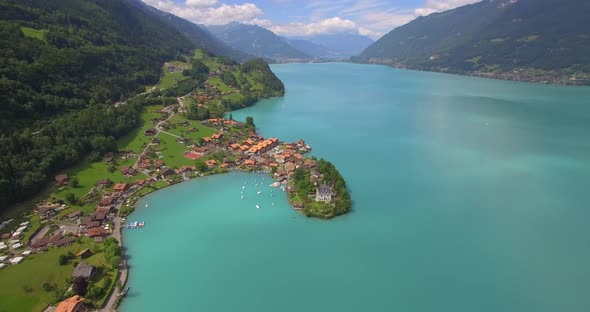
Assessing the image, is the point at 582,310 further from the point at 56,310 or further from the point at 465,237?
the point at 56,310

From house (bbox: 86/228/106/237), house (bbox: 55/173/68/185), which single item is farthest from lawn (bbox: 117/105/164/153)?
house (bbox: 86/228/106/237)

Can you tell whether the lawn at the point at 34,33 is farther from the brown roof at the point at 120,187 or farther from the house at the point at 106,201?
the house at the point at 106,201

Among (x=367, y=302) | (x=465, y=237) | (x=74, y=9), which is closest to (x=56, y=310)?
(x=367, y=302)

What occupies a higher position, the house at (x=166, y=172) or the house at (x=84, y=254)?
the house at (x=166, y=172)

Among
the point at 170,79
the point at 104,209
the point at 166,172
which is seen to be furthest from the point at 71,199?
the point at 170,79

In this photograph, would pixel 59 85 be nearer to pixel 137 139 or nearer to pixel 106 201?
pixel 137 139

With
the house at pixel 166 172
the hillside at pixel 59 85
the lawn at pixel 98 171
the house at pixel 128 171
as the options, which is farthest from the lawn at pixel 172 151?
the hillside at pixel 59 85

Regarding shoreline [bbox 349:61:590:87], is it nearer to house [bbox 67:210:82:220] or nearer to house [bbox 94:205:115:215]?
house [bbox 94:205:115:215]
